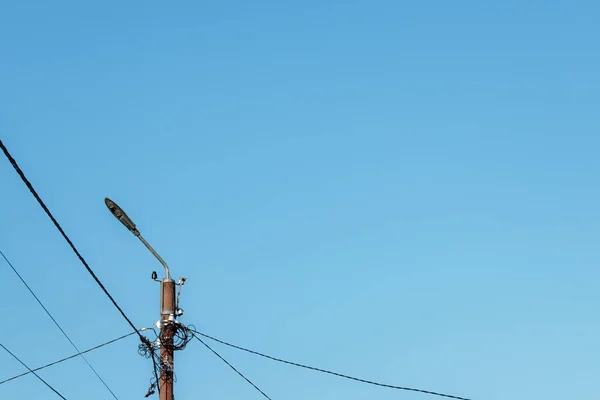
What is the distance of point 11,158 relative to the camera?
367 inches

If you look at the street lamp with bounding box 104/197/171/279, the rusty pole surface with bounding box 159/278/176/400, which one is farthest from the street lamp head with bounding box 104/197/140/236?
the rusty pole surface with bounding box 159/278/176/400

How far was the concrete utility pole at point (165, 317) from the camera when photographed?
13.9 m

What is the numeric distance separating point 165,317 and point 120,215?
188cm

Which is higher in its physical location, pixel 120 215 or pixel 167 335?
pixel 120 215

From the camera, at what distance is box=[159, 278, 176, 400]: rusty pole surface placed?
13891 mm

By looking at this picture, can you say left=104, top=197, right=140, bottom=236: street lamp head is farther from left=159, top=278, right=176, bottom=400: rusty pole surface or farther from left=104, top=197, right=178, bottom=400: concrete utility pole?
left=159, top=278, right=176, bottom=400: rusty pole surface

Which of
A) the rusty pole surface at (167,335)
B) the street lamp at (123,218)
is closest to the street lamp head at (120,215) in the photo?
the street lamp at (123,218)

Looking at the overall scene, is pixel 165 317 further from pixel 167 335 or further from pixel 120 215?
pixel 120 215

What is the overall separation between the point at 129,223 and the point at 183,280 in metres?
1.49

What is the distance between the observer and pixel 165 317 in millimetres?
14508

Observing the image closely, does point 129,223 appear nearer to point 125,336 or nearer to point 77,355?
point 125,336

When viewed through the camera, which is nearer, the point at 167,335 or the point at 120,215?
the point at 120,215

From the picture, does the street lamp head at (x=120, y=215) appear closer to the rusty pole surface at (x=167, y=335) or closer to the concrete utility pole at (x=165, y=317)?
the concrete utility pole at (x=165, y=317)

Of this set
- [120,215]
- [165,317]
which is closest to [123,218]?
[120,215]
